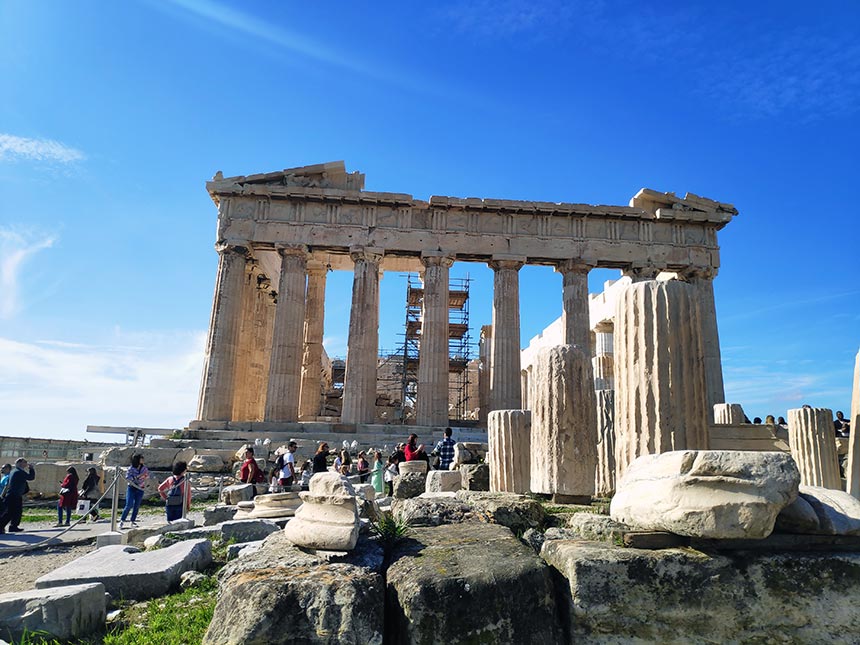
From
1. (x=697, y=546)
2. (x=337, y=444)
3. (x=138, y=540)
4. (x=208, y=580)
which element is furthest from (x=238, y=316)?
(x=697, y=546)

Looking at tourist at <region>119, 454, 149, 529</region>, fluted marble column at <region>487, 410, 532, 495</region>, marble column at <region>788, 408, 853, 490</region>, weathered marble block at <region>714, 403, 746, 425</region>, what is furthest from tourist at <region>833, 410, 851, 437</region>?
tourist at <region>119, 454, 149, 529</region>

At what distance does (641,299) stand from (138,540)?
7082 millimetres

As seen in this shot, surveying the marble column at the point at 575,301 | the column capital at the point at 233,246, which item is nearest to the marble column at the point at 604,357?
the marble column at the point at 575,301

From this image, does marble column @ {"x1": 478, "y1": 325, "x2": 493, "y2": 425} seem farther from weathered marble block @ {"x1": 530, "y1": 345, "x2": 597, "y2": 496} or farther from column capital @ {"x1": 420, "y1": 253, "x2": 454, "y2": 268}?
weathered marble block @ {"x1": 530, "y1": 345, "x2": 597, "y2": 496}

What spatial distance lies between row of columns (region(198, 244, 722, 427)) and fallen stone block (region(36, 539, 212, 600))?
1586 centimetres

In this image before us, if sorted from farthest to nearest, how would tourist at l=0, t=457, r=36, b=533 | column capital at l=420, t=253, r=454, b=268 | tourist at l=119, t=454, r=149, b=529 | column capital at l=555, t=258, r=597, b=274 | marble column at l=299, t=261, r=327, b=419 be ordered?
marble column at l=299, t=261, r=327, b=419, column capital at l=555, t=258, r=597, b=274, column capital at l=420, t=253, r=454, b=268, tourist at l=119, t=454, r=149, b=529, tourist at l=0, t=457, r=36, b=533

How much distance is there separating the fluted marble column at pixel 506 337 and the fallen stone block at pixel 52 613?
18411 mm

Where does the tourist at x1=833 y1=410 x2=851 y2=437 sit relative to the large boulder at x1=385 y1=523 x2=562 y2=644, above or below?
above

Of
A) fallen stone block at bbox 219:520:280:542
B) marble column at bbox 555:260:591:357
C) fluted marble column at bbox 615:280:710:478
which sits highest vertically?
marble column at bbox 555:260:591:357

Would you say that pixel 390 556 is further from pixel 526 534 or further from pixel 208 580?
pixel 208 580

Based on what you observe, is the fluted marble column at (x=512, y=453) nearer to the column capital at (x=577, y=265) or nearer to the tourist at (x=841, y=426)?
the tourist at (x=841, y=426)

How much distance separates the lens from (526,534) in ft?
15.1

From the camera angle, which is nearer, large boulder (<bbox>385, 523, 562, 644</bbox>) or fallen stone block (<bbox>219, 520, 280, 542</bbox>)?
large boulder (<bbox>385, 523, 562, 644</bbox>)

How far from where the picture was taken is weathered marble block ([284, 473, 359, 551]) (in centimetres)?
374
